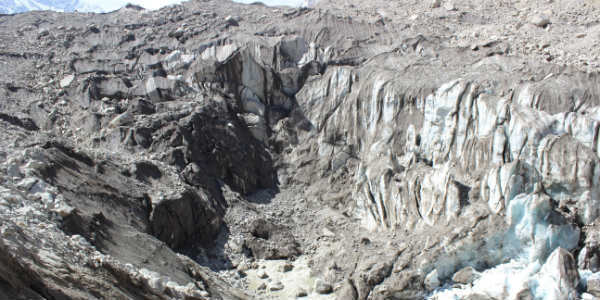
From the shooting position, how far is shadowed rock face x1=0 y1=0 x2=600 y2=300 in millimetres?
14320

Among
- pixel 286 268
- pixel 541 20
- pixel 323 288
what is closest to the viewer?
pixel 323 288

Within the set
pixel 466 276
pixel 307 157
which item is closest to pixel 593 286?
pixel 466 276

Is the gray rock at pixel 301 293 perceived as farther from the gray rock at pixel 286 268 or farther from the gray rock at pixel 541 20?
the gray rock at pixel 541 20

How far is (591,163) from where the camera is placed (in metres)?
16.3

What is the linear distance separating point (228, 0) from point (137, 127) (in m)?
21.2

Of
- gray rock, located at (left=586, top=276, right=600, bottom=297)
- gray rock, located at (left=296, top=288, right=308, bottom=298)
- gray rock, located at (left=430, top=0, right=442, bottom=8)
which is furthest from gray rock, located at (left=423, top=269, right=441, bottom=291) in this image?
gray rock, located at (left=430, top=0, right=442, bottom=8)

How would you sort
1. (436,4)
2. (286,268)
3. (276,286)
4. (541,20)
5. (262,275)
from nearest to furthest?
(276,286)
(262,275)
(286,268)
(541,20)
(436,4)

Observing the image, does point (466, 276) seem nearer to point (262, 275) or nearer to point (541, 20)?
point (262, 275)

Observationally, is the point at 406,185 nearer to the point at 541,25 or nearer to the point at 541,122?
the point at 541,122

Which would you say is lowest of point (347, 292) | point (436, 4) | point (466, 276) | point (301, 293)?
point (301, 293)

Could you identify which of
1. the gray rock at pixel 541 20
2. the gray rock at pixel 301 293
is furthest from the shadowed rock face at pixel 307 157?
the gray rock at pixel 301 293

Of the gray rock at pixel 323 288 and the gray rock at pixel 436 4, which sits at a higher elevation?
the gray rock at pixel 436 4

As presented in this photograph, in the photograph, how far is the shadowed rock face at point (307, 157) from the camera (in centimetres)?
1432

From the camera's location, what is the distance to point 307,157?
2475 cm
